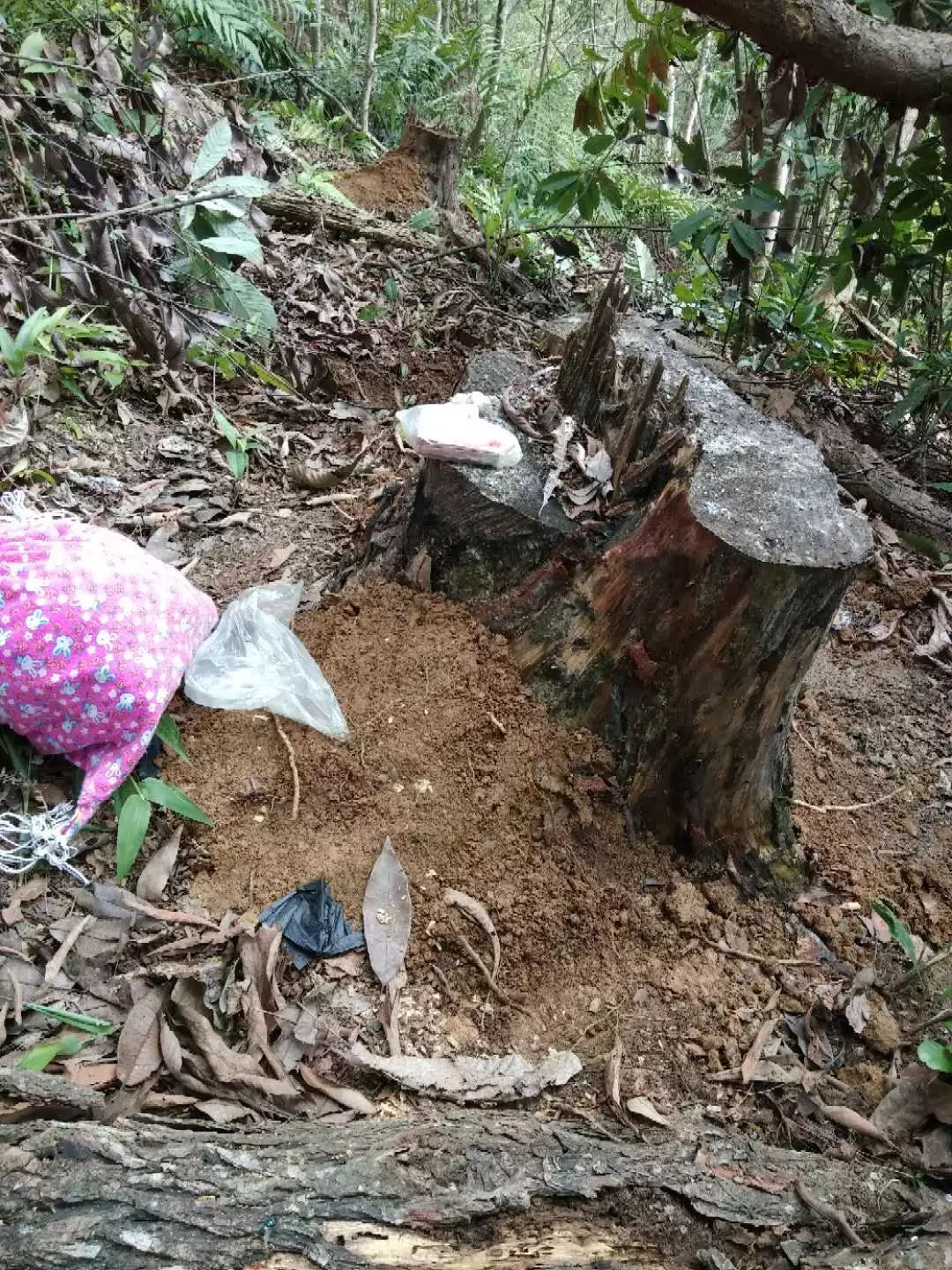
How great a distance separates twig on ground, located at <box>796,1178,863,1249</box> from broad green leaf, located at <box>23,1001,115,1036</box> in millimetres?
1319

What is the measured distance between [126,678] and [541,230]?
15.3 ft

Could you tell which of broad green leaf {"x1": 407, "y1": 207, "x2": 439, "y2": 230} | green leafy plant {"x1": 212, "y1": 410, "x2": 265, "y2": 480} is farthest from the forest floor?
broad green leaf {"x1": 407, "y1": 207, "x2": 439, "y2": 230}

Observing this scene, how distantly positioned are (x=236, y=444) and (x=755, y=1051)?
2801 mm

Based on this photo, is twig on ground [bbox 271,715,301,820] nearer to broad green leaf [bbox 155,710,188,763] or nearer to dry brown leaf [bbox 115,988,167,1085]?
broad green leaf [bbox 155,710,188,763]

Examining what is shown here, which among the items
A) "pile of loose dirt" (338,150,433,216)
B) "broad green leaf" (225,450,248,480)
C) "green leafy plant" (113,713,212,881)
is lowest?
"green leafy plant" (113,713,212,881)

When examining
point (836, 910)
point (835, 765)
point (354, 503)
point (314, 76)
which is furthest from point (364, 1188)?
point (314, 76)

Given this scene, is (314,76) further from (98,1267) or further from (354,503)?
(98,1267)

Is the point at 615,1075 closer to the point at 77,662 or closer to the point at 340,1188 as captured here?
the point at 340,1188

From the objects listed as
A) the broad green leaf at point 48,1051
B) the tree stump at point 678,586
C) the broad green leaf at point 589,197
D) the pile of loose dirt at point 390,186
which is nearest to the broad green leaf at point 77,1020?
the broad green leaf at point 48,1051

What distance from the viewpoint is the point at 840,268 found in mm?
3721

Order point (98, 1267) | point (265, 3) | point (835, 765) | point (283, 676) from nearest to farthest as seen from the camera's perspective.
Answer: point (98, 1267)
point (283, 676)
point (835, 765)
point (265, 3)

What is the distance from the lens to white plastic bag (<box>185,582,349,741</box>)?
2.18m

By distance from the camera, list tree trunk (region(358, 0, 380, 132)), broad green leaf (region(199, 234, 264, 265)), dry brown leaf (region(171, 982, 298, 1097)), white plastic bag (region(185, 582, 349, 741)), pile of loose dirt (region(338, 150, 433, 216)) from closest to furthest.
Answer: dry brown leaf (region(171, 982, 298, 1097)) < white plastic bag (region(185, 582, 349, 741)) < broad green leaf (region(199, 234, 264, 265)) < pile of loose dirt (region(338, 150, 433, 216)) < tree trunk (region(358, 0, 380, 132))

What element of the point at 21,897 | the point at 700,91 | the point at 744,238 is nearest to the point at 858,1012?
the point at 21,897
